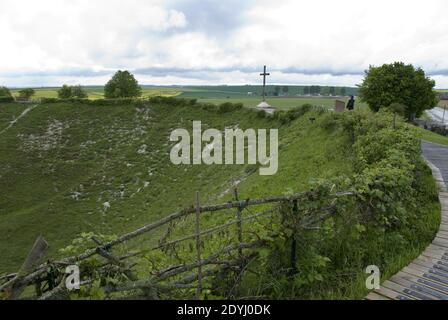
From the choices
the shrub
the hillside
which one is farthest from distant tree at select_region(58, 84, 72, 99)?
the shrub

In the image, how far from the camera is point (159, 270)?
413cm

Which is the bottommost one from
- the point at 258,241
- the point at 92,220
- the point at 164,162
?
the point at 92,220

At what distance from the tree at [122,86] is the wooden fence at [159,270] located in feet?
191

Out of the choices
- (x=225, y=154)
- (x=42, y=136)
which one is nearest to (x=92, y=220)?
(x=225, y=154)

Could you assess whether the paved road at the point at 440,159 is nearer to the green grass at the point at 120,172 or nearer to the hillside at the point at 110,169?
the green grass at the point at 120,172

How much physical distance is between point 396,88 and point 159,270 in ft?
125

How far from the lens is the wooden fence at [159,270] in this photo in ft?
11.0

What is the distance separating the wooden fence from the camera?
3367 mm

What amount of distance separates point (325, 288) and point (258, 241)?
1.23 meters

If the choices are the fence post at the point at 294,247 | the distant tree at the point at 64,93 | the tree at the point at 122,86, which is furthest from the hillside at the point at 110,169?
the distant tree at the point at 64,93

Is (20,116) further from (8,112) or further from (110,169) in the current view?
(110,169)

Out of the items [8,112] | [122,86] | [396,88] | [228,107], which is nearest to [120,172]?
[228,107]
